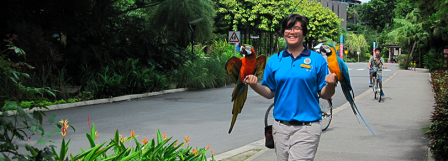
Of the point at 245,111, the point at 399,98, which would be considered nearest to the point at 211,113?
the point at 245,111

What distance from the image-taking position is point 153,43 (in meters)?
19.0

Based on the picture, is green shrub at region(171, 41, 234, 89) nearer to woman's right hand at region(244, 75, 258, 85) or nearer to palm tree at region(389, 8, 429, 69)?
woman's right hand at region(244, 75, 258, 85)

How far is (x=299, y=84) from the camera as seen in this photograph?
10.6 ft

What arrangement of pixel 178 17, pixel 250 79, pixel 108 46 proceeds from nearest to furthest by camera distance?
pixel 250 79 < pixel 108 46 < pixel 178 17

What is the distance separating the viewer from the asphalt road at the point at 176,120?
24.7 feet

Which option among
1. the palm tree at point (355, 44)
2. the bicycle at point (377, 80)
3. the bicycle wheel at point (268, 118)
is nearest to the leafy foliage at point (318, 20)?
the palm tree at point (355, 44)

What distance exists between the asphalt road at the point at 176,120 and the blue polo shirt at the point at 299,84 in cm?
341

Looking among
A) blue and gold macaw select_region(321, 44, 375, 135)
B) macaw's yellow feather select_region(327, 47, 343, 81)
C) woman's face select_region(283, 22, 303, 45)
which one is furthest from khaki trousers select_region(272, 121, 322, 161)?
woman's face select_region(283, 22, 303, 45)

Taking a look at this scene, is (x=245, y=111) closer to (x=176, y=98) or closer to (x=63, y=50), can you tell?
(x=176, y=98)

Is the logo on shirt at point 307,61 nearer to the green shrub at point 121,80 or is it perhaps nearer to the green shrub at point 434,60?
the green shrub at point 121,80

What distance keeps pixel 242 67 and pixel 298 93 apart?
0.62 m

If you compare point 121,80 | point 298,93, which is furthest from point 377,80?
point 298,93

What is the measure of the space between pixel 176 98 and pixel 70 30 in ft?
17.2

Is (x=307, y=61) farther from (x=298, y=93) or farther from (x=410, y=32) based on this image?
(x=410, y=32)
